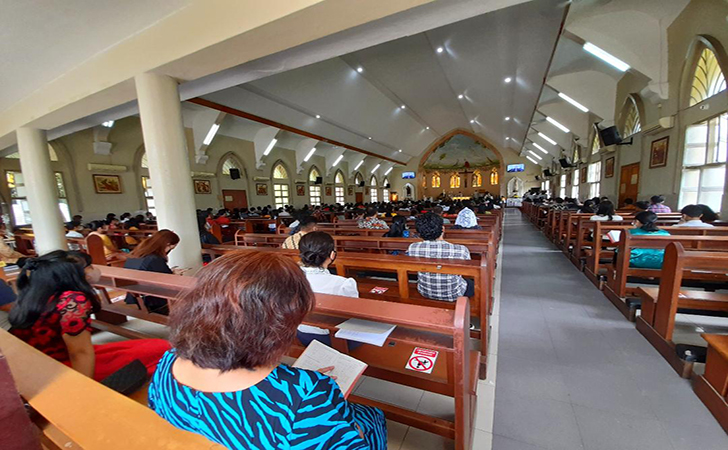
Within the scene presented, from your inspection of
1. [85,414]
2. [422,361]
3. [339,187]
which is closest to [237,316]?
[85,414]

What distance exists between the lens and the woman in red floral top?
124 centimetres

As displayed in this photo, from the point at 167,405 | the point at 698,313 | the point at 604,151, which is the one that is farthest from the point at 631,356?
the point at 604,151

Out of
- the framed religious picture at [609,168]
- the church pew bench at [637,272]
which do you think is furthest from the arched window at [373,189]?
the church pew bench at [637,272]

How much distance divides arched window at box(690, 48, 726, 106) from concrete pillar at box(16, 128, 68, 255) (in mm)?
11549

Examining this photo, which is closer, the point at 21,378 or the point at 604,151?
the point at 21,378

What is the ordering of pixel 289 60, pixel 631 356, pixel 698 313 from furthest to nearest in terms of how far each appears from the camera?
pixel 289 60, pixel 698 313, pixel 631 356

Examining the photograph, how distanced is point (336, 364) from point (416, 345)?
30 centimetres

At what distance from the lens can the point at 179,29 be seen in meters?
→ 2.61

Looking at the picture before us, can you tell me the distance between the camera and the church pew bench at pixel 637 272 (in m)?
2.59

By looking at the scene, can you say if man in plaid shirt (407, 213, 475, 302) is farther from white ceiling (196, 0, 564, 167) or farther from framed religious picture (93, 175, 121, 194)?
framed religious picture (93, 175, 121, 194)

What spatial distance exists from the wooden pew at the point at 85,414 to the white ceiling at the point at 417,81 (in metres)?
7.39

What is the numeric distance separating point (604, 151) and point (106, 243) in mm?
13904

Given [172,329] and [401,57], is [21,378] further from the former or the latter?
[401,57]

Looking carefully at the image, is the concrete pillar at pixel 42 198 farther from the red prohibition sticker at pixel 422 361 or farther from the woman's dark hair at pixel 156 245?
the red prohibition sticker at pixel 422 361
